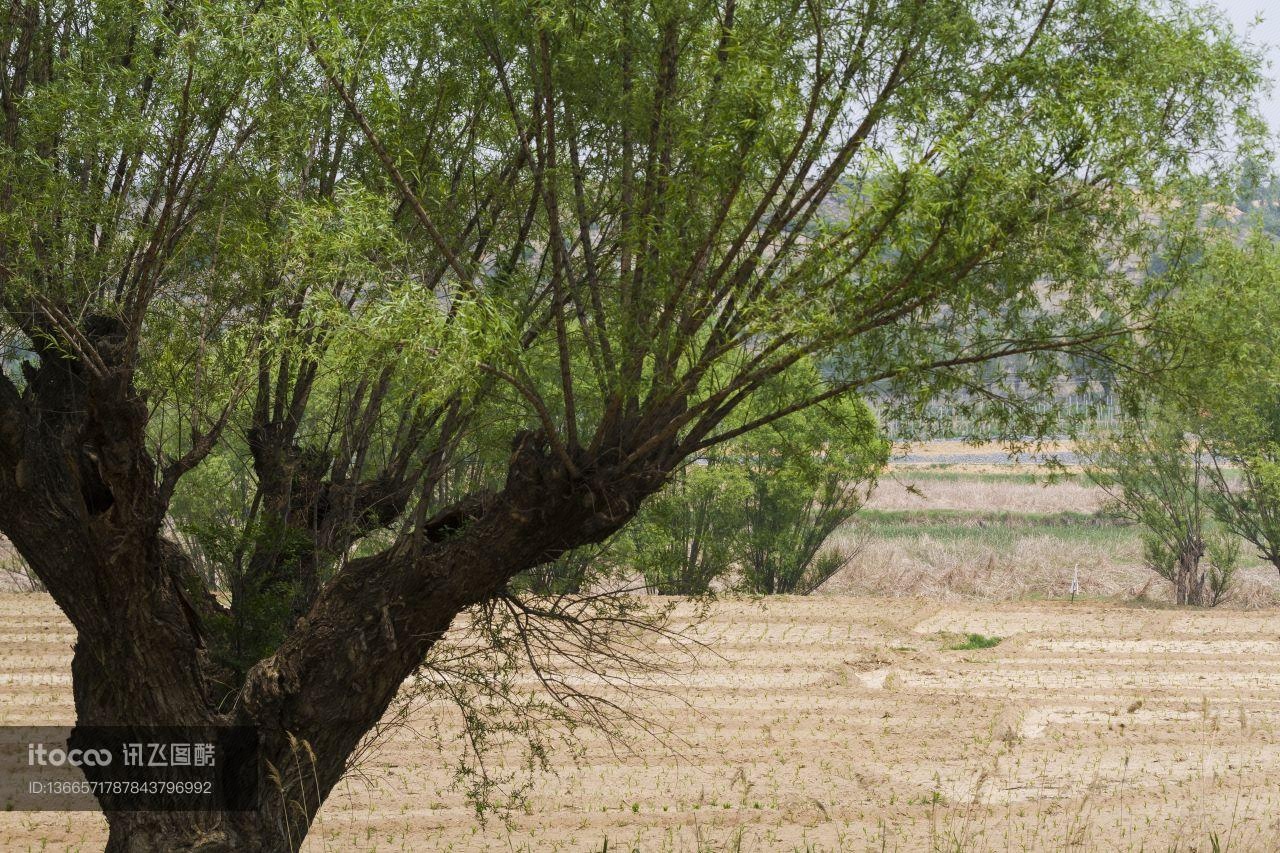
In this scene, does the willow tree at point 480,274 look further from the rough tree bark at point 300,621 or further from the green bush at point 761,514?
the green bush at point 761,514

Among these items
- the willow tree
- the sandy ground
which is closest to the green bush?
the sandy ground

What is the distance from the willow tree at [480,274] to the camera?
17.8ft

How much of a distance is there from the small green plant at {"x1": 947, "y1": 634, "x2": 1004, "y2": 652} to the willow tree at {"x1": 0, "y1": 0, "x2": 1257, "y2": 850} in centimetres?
1051

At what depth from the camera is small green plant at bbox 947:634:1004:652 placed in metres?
16.7

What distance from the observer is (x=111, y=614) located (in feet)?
19.2

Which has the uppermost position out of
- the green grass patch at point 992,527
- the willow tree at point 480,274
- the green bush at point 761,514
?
the willow tree at point 480,274

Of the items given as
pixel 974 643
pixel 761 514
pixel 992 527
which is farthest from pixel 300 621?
pixel 992 527

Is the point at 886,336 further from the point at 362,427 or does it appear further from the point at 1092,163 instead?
the point at 362,427

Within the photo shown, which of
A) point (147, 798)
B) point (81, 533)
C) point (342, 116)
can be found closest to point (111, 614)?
point (81, 533)

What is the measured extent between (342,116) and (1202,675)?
11.9m

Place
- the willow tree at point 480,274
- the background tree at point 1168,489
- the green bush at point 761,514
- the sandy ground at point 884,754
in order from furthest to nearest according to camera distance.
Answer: the background tree at point 1168,489 < the green bush at point 761,514 < the sandy ground at point 884,754 < the willow tree at point 480,274

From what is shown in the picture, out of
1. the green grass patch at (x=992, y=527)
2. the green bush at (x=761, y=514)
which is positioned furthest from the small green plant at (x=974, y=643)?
the green grass patch at (x=992, y=527)

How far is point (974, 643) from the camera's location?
17.0 metres

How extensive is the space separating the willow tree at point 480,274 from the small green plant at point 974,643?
1051 cm
